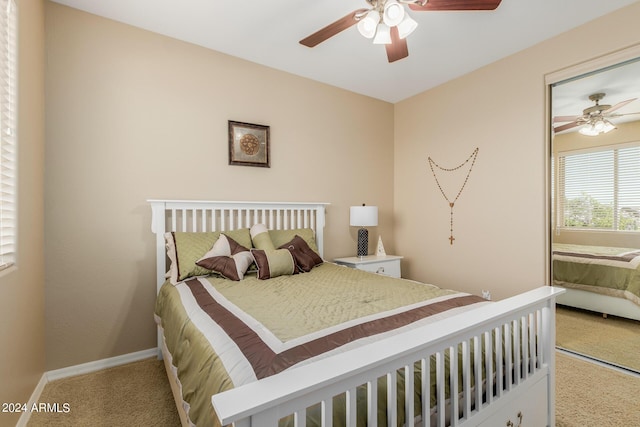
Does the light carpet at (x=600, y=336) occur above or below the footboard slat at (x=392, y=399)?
below

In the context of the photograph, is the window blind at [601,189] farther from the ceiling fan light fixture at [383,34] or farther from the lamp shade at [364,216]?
the ceiling fan light fixture at [383,34]

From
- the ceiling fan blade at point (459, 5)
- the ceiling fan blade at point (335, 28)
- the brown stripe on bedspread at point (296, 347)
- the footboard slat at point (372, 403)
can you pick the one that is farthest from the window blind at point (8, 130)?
the ceiling fan blade at point (459, 5)

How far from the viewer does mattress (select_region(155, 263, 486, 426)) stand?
1.01m

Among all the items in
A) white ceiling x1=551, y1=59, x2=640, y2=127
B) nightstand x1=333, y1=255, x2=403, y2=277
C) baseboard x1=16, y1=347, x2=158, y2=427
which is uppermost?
white ceiling x1=551, y1=59, x2=640, y2=127

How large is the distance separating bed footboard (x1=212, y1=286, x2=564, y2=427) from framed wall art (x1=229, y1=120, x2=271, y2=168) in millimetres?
2310

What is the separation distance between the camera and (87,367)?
87.8 inches

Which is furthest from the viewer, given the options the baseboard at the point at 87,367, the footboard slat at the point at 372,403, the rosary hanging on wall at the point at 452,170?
the rosary hanging on wall at the point at 452,170

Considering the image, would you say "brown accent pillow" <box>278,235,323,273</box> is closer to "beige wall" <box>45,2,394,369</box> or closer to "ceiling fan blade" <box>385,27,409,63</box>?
"beige wall" <box>45,2,394,369</box>

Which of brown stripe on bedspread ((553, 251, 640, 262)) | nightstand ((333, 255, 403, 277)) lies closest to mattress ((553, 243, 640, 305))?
brown stripe on bedspread ((553, 251, 640, 262))

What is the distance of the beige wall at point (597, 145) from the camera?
218 centimetres

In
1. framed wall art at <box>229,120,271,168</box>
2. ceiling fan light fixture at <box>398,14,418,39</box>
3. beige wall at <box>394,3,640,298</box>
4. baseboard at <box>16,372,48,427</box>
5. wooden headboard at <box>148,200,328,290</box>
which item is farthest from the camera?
framed wall art at <box>229,120,271,168</box>

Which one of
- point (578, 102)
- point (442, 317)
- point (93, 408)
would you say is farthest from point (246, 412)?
point (578, 102)

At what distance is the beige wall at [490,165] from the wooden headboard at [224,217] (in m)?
1.33

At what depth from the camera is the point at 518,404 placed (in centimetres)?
135
